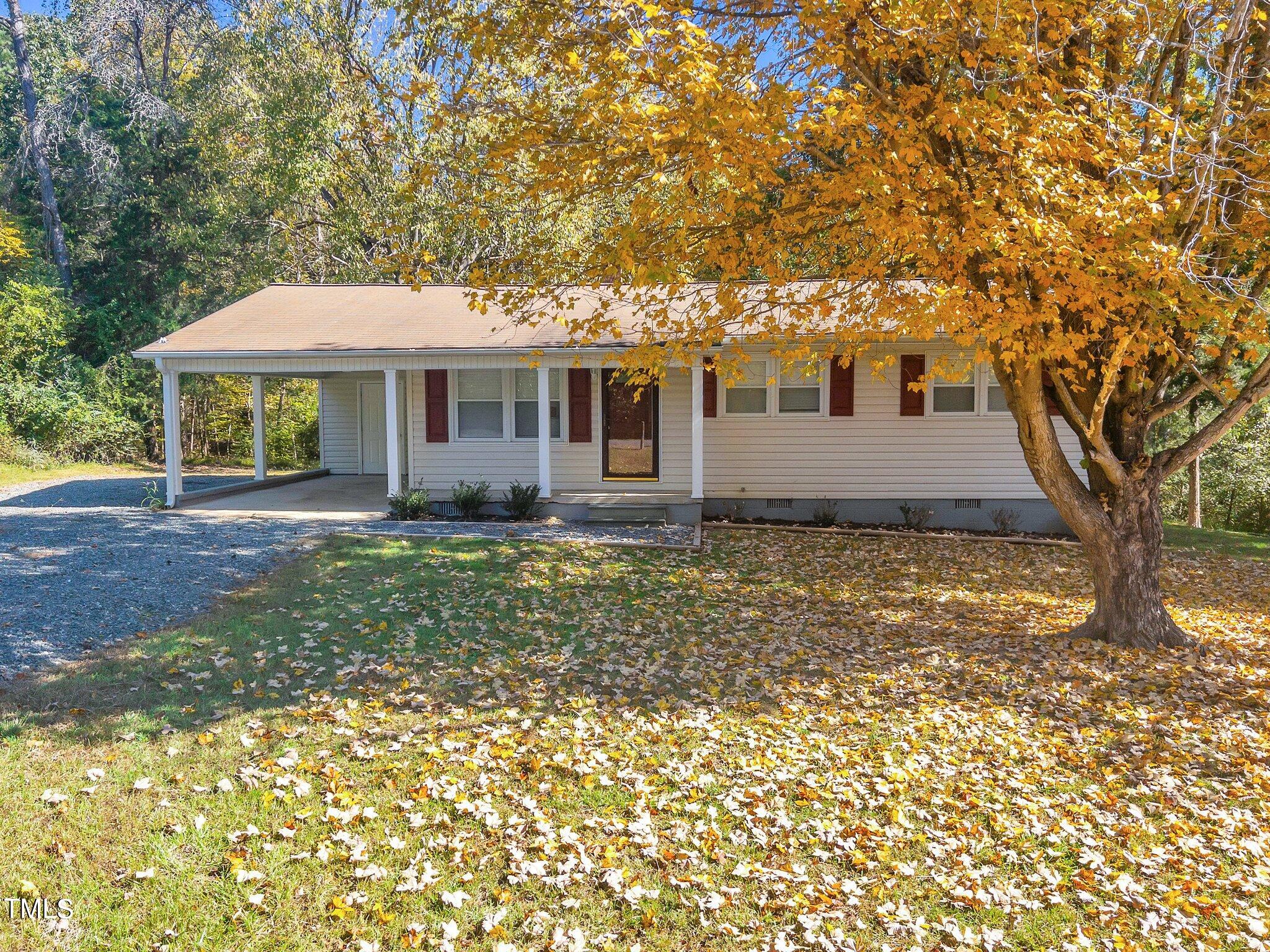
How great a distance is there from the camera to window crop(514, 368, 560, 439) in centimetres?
1411

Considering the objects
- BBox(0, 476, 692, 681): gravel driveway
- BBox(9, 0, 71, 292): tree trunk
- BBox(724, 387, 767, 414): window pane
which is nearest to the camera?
BBox(0, 476, 692, 681): gravel driveway

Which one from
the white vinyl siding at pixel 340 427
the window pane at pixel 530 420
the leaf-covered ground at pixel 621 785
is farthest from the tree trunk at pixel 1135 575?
the white vinyl siding at pixel 340 427

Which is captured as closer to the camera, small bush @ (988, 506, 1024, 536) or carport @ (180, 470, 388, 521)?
carport @ (180, 470, 388, 521)

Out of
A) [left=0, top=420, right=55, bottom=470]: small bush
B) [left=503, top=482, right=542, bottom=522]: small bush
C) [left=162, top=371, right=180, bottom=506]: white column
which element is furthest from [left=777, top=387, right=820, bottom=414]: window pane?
[left=0, top=420, right=55, bottom=470]: small bush

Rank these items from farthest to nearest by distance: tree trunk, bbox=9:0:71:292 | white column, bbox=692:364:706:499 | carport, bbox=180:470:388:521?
tree trunk, bbox=9:0:71:292
white column, bbox=692:364:706:499
carport, bbox=180:470:388:521

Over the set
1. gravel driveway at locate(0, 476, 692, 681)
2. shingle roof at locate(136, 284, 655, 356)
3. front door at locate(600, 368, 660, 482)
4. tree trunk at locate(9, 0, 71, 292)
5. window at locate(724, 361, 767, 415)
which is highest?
tree trunk at locate(9, 0, 71, 292)

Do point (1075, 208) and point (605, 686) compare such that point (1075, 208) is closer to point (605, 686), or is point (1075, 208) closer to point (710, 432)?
point (605, 686)

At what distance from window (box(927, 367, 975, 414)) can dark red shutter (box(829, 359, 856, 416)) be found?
1361 millimetres

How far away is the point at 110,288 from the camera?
24.4m

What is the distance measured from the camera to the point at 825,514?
45.4 feet

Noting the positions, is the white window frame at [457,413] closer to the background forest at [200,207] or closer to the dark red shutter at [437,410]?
the dark red shutter at [437,410]

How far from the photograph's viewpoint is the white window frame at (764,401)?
14133 millimetres

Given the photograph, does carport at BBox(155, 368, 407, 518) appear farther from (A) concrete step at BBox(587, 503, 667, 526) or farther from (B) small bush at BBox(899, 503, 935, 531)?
(B) small bush at BBox(899, 503, 935, 531)

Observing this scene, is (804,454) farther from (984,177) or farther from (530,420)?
(984,177)
